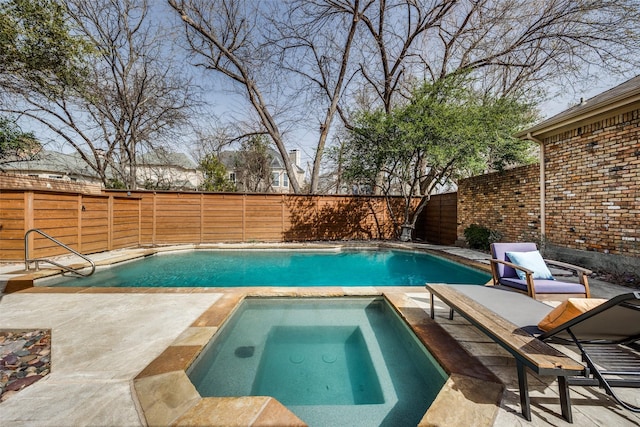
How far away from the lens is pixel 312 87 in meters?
13.0

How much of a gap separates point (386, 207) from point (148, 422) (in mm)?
11117

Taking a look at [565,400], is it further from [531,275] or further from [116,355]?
[116,355]

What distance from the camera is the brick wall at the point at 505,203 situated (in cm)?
661

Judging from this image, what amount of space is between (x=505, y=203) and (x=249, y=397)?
8.45 m

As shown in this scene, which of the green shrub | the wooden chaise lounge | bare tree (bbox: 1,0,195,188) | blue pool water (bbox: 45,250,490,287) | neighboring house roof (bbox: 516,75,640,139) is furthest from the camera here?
bare tree (bbox: 1,0,195,188)

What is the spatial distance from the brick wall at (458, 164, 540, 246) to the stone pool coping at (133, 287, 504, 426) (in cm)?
607

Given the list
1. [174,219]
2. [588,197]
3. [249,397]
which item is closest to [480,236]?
[588,197]

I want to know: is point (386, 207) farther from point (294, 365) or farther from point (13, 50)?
point (13, 50)

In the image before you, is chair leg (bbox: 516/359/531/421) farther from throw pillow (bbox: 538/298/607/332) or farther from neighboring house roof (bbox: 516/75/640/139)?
neighboring house roof (bbox: 516/75/640/139)

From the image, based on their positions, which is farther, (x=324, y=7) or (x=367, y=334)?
(x=324, y=7)

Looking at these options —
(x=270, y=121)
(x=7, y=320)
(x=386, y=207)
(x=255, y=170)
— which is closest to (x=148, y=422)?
(x=7, y=320)

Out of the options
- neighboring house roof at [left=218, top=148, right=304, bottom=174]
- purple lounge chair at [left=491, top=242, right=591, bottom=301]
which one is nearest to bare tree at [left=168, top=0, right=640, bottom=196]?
purple lounge chair at [left=491, top=242, right=591, bottom=301]

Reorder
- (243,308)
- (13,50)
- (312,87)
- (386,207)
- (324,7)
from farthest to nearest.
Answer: (312,87) → (386,207) → (324,7) → (13,50) → (243,308)

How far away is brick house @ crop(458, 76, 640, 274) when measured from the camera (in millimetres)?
4543
